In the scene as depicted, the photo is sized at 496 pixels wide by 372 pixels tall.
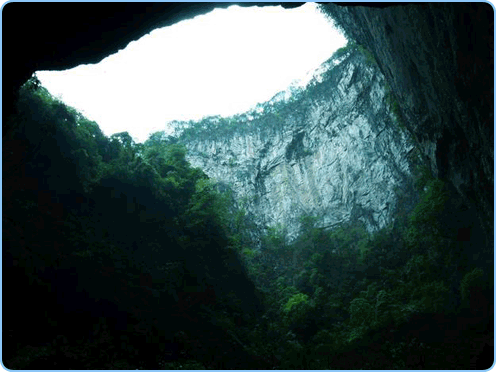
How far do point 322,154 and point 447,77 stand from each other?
1982 centimetres

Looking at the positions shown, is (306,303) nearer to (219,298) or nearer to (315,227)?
(219,298)

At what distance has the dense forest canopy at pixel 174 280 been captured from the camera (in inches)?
411

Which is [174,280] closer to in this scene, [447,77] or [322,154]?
[447,77]

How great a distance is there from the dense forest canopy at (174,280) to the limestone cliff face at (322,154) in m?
4.87

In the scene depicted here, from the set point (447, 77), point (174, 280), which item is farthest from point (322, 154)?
point (447, 77)

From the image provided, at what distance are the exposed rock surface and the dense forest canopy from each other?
4.14 meters

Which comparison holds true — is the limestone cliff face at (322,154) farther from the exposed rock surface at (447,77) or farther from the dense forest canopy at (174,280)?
the exposed rock surface at (447,77)

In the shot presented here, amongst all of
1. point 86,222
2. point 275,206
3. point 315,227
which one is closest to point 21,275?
point 86,222

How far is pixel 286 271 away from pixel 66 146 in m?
13.5

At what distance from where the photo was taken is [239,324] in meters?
15.2

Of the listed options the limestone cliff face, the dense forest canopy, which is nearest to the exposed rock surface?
the dense forest canopy

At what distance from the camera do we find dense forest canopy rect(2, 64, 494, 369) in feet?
34.3

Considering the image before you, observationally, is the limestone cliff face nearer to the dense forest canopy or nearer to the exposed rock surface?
the dense forest canopy

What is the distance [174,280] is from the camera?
13836mm
